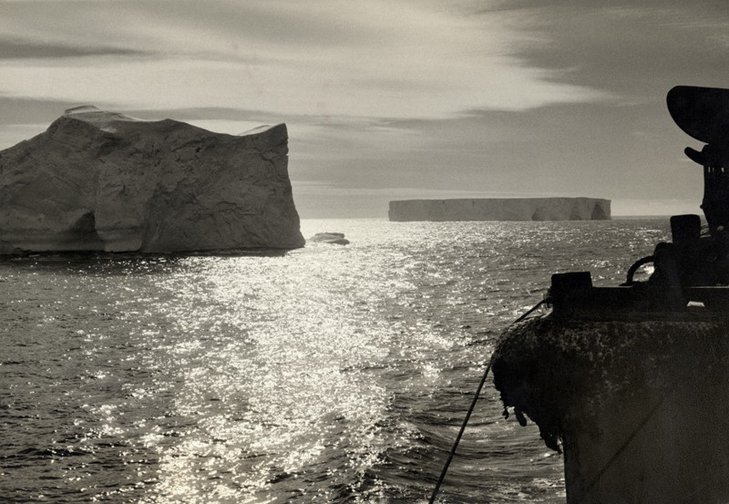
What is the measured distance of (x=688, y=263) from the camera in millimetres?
3322

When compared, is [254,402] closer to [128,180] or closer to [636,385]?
[636,385]

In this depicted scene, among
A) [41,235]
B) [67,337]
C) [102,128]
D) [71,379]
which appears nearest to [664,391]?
[71,379]

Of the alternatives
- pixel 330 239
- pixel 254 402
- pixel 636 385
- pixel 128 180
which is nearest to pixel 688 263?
pixel 636 385

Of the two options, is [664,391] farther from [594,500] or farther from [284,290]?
[284,290]

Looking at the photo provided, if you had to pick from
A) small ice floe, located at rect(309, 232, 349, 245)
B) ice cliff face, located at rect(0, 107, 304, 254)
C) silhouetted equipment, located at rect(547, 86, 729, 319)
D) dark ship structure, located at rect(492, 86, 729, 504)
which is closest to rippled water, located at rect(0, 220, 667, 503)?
dark ship structure, located at rect(492, 86, 729, 504)

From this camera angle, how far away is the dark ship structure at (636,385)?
2949 millimetres

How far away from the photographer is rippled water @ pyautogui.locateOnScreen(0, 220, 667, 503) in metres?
7.82

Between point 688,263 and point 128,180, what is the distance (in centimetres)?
4793

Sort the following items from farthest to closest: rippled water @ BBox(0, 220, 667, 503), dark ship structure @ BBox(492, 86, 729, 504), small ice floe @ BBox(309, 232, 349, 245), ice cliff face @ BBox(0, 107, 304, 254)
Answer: small ice floe @ BBox(309, 232, 349, 245) < ice cliff face @ BBox(0, 107, 304, 254) < rippled water @ BBox(0, 220, 667, 503) < dark ship structure @ BBox(492, 86, 729, 504)

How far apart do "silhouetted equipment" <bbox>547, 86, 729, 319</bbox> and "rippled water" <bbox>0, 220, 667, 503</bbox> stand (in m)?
4.09

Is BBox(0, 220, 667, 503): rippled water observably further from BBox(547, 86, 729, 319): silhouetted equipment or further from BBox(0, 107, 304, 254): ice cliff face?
BBox(0, 107, 304, 254): ice cliff face

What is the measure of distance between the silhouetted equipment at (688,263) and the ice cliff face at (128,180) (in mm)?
46658

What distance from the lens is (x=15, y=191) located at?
155ft

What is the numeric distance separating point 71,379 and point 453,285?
24820 millimetres
